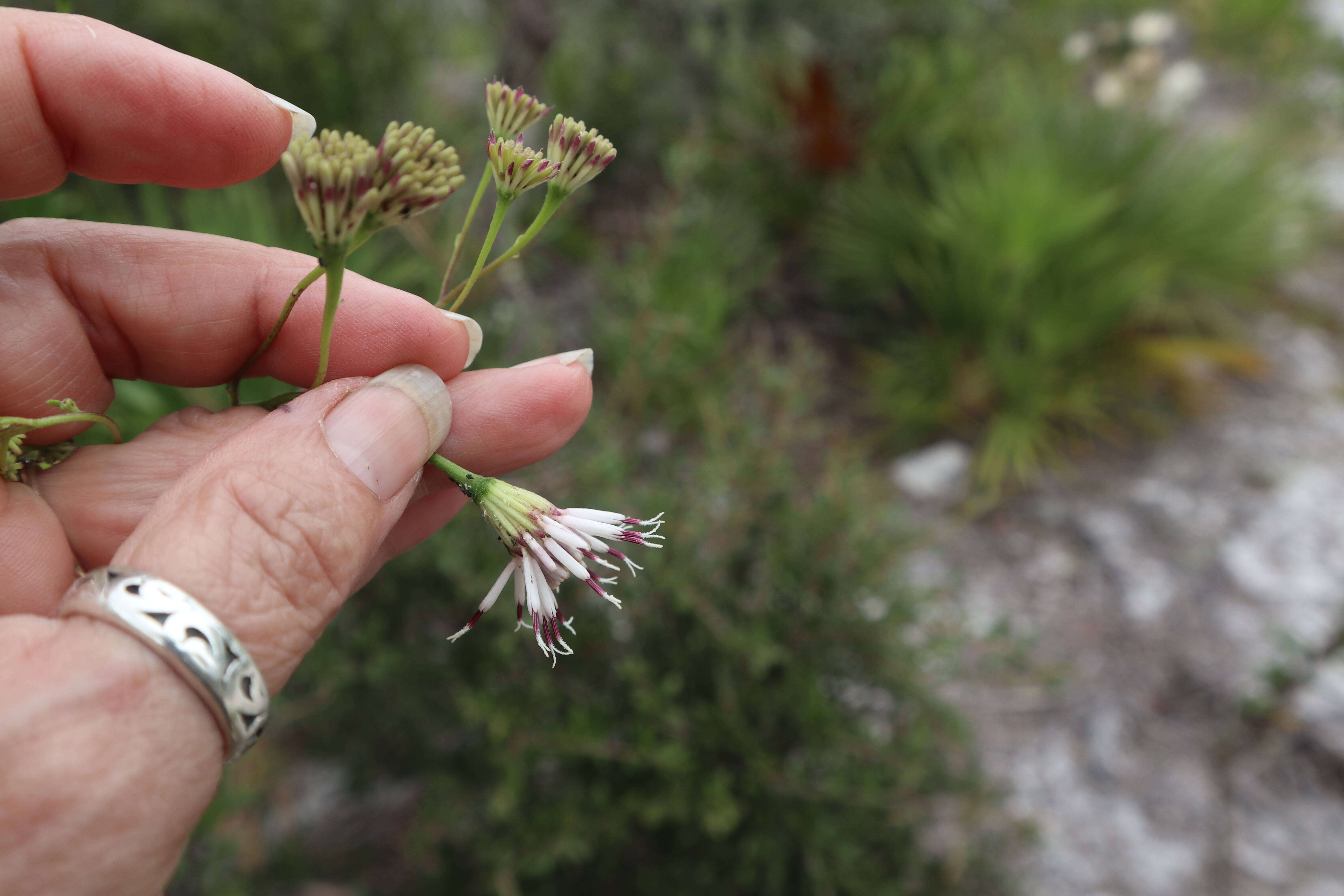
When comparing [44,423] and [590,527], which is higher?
[44,423]

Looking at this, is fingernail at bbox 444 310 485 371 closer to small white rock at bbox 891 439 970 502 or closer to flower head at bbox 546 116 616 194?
flower head at bbox 546 116 616 194

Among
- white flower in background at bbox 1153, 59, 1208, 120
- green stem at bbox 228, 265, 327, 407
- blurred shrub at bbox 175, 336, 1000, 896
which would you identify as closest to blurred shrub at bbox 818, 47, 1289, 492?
white flower in background at bbox 1153, 59, 1208, 120

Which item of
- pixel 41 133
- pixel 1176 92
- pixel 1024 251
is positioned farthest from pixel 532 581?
pixel 1176 92

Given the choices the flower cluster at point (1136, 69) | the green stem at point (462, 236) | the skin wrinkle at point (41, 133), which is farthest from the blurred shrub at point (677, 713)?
the flower cluster at point (1136, 69)

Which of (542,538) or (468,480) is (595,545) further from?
(468,480)

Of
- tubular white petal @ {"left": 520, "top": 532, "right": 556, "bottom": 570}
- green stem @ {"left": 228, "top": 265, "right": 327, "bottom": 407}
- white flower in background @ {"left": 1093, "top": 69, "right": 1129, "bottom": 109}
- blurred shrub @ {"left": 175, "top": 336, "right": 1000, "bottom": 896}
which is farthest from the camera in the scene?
white flower in background @ {"left": 1093, "top": 69, "right": 1129, "bottom": 109}

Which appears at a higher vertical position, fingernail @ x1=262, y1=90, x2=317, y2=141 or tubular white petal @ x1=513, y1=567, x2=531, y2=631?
fingernail @ x1=262, y1=90, x2=317, y2=141

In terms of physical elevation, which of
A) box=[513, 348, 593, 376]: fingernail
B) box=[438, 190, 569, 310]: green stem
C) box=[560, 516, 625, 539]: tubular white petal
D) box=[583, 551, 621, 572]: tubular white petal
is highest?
box=[438, 190, 569, 310]: green stem
